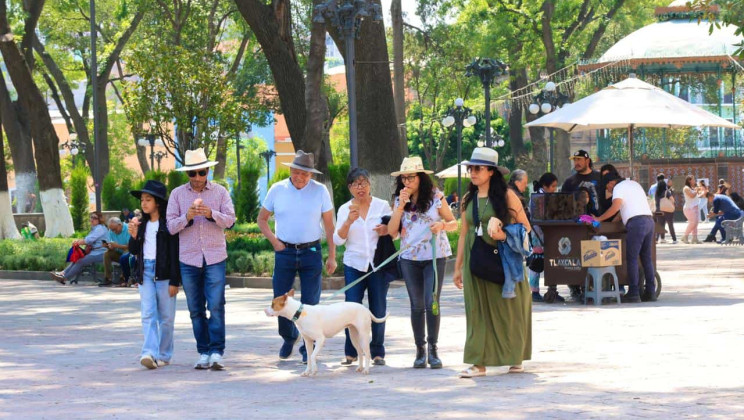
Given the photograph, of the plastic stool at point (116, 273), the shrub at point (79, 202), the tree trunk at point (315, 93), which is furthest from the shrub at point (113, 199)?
the plastic stool at point (116, 273)

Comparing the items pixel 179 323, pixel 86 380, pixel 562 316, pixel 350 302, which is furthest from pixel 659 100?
pixel 86 380

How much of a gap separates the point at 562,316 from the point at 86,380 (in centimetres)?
627

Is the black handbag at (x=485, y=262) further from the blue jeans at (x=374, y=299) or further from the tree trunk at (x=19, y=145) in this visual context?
the tree trunk at (x=19, y=145)

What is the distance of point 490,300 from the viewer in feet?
33.2

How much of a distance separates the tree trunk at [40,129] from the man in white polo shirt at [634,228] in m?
19.4

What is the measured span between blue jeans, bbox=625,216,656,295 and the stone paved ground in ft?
1.33

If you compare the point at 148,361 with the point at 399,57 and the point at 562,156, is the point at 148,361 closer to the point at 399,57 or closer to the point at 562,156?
the point at 399,57

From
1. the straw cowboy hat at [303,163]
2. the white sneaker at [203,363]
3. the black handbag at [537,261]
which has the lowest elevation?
the white sneaker at [203,363]

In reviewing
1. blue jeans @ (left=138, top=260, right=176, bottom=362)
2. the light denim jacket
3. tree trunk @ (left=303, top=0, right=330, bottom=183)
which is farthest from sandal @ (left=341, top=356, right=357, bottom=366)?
tree trunk @ (left=303, top=0, right=330, bottom=183)

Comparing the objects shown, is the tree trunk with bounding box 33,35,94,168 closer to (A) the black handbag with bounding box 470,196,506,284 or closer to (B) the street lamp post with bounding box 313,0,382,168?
(B) the street lamp post with bounding box 313,0,382,168

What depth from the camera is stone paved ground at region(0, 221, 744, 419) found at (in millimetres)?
8508

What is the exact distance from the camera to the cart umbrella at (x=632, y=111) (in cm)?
1811

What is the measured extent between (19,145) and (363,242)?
1054 inches

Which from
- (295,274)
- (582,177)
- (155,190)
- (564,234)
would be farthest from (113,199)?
(295,274)
